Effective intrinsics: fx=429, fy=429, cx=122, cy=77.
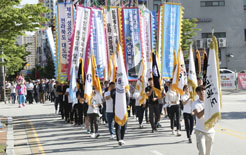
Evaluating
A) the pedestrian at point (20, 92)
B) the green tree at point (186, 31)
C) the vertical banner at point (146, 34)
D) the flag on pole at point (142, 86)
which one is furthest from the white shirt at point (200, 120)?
the green tree at point (186, 31)

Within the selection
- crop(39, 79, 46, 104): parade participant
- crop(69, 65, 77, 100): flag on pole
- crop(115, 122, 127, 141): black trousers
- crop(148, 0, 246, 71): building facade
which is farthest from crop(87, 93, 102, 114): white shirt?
crop(148, 0, 246, 71): building facade

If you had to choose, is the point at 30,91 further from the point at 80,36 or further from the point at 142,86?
the point at 142,86

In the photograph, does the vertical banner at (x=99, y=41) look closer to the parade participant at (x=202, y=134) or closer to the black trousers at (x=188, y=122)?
the black trousers at (x=188, y=122)

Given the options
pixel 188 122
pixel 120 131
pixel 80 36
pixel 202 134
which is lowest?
pixel 120 131

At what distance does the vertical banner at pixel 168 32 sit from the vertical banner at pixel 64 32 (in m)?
4.43

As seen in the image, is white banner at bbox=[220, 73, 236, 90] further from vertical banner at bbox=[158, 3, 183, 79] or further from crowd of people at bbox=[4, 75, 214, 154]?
crowd of people at bbox=[4, 75, 214, 154]

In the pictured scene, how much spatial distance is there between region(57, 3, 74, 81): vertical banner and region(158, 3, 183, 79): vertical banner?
4426 mm

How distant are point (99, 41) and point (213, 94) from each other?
13.3m

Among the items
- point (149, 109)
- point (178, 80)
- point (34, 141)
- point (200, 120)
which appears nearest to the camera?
point (200, 120)

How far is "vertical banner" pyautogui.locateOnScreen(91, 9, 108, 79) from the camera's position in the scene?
20234 millimetres

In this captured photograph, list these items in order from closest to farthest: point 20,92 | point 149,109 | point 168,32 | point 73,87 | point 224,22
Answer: point 149,109 < point 73,87 < point 168,32 < point 20,92 < point 224,22

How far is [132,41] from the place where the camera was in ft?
68.0

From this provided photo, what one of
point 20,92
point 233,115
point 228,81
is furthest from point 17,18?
point 228,81

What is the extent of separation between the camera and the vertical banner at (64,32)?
64.7ft
